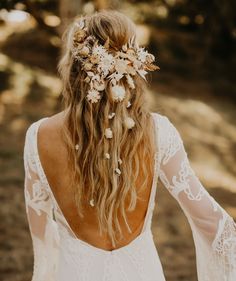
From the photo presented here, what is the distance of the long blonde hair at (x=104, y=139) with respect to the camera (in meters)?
1.88

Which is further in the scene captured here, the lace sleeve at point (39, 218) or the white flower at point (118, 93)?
the lace sleeve at point (39, 218)

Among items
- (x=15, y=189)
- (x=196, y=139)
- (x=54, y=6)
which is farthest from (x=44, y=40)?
(x=15, y=189)

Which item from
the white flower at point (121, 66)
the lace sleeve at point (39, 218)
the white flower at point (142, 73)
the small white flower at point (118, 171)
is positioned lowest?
the lace sleeve at point (39, 218)

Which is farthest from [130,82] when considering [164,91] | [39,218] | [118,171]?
[164,91]

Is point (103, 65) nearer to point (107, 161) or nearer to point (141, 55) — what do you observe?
point (141, 55)

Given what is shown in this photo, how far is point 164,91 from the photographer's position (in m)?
10.4

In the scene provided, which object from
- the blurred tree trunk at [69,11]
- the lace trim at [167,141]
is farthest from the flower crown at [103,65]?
the blurred tree trunk at [69,11]

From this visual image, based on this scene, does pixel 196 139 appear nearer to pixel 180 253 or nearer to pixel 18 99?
pixel 18 99

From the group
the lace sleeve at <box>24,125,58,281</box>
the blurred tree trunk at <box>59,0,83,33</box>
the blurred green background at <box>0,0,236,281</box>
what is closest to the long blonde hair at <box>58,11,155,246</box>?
the lace sleeve at <box>24,125,58,281</box>

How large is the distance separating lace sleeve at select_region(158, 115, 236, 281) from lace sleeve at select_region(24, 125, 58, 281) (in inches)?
18.3

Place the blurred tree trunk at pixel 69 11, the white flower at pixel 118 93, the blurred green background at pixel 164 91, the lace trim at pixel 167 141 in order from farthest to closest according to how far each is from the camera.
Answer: the blurred tree trunk at pixel 69 11 → the blurred green background at pixel 164 91 → the lace trim at pixel 167 141 → the white flower at pixel 118 93

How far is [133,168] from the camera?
1924 mm

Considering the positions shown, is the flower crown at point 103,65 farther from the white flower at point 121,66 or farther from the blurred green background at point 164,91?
the blurred green background at point 164,91

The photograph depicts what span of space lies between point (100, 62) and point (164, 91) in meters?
8.61
